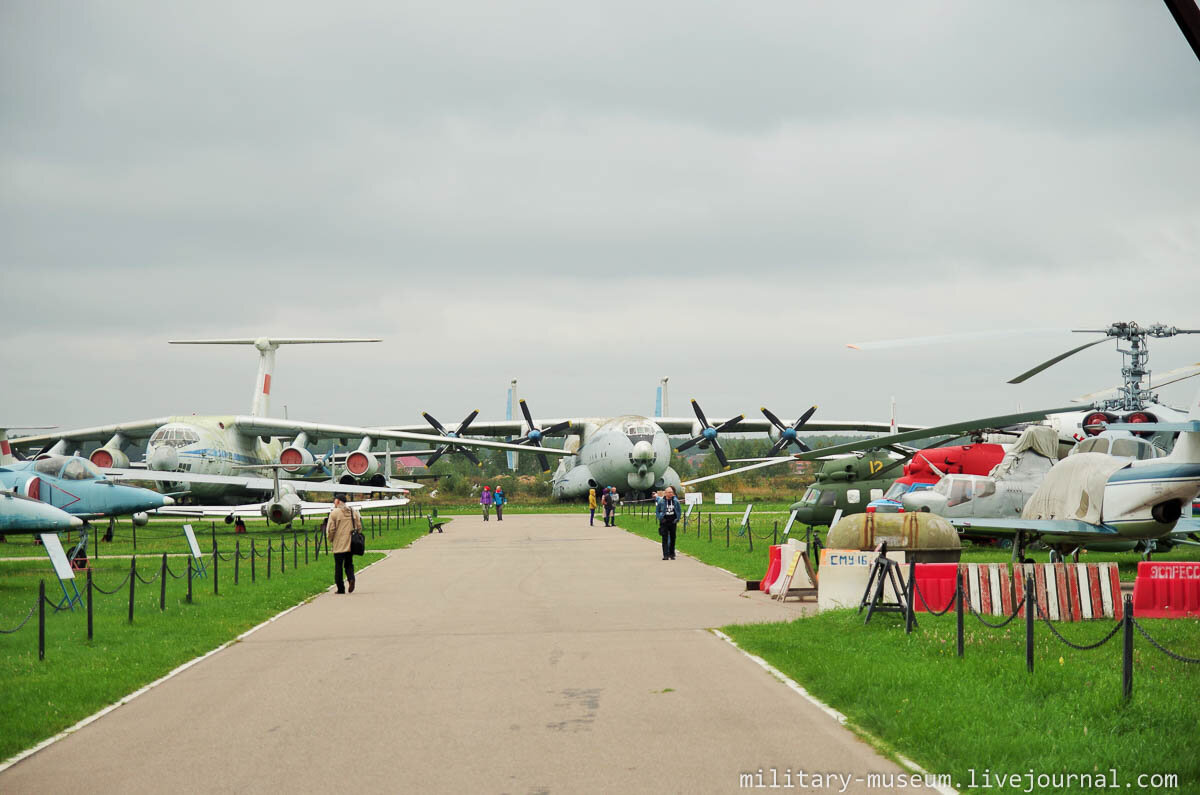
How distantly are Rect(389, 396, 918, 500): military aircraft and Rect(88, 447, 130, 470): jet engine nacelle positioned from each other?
16215 millimetres

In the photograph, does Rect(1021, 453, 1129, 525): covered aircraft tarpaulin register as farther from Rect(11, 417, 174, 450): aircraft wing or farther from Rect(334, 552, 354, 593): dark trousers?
Rect(11, 417, 174, 450): aircraft wing

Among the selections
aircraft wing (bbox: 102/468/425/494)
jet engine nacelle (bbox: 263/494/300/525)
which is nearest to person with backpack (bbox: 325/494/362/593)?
aircraft wing (bbox: 102/468/425/494)

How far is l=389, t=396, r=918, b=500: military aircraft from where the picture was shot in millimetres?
60375

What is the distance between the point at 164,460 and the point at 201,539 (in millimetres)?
8109

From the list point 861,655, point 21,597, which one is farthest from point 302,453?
point 861,655

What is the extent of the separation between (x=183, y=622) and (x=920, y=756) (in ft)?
36.2

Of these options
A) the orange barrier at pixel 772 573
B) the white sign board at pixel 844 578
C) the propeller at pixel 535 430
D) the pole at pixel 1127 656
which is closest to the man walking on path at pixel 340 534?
the orange barrier at pixel 772 573

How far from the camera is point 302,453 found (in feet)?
160

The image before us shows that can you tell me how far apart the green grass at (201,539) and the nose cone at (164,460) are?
2.52 m

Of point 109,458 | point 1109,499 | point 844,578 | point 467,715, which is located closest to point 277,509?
point 109,458

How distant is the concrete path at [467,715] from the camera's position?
23.6 ft

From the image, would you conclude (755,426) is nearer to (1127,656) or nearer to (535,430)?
(535,430)

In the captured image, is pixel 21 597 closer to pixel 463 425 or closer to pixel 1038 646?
pixel 1038 646

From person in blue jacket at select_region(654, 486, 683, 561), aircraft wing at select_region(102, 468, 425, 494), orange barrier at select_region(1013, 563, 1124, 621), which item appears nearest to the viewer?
orange barrier at select_region(1013, 563, 1124, 621)
